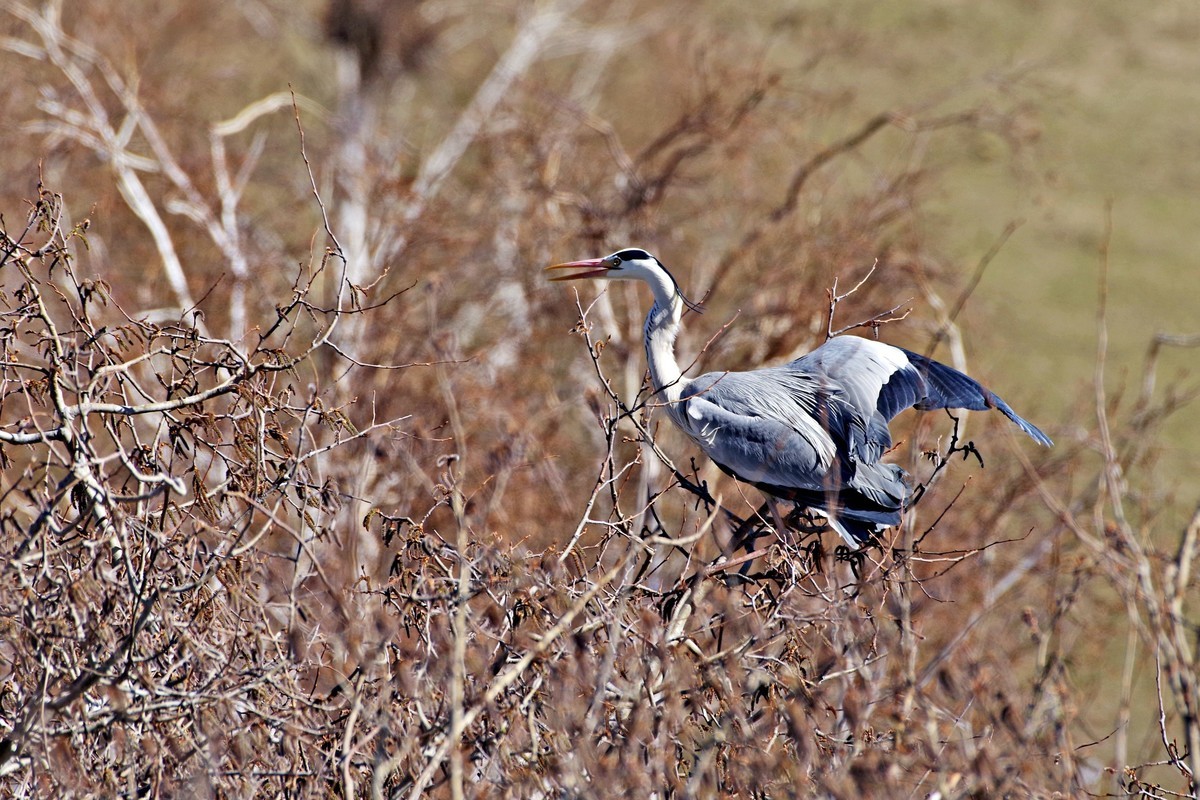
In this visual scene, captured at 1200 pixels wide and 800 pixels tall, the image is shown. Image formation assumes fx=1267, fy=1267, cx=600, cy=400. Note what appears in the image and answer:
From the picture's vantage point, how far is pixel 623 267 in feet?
22.2

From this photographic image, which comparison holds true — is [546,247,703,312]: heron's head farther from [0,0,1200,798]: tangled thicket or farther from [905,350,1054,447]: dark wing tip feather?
[905,350,1054,447]: dark wing tip feather

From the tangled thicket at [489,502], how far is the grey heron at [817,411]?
0.91 feet

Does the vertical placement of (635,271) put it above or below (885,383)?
above

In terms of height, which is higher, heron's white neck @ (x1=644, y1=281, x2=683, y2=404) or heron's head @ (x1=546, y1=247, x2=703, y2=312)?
heron's head @ (x1=546, y1=247, x2=703, y2=312)

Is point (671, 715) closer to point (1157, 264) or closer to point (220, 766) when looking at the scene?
point (220, 766)

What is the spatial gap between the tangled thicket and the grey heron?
277mm

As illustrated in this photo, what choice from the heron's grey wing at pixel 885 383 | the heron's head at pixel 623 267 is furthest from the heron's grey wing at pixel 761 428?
the heron's head at pixel 623 267

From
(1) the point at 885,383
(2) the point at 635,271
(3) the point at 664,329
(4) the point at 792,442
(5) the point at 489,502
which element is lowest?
(5) the point at 489,502

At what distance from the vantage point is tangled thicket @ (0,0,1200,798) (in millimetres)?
4090

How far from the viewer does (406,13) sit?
27.9 metres

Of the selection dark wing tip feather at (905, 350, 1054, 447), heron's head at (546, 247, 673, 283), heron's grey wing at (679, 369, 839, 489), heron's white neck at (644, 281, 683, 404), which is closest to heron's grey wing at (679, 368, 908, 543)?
heron's grey wing at (679, 369, 839, 489)

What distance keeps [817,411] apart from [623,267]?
1296mm

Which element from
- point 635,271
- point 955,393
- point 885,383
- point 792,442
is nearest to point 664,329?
point 635,271

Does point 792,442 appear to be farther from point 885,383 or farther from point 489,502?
point 489,502
